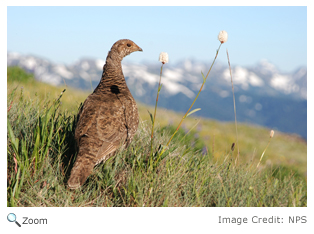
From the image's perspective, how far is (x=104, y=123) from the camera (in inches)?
171

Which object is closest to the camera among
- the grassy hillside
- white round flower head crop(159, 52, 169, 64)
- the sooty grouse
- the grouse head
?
white round flower head crop(159, 52, 169, 64)

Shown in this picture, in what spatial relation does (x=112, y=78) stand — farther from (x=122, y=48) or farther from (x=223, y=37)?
(x=223, y=37)

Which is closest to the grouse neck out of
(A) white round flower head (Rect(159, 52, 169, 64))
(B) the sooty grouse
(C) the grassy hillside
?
(B) the sooty grouse

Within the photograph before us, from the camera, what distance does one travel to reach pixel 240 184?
3814 mm

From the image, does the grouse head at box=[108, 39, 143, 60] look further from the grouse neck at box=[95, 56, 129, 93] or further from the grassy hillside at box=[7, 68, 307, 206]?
the grassy hillside at box=[7, 68, 307, 206]

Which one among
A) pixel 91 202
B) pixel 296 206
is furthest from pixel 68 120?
pixel 296 206

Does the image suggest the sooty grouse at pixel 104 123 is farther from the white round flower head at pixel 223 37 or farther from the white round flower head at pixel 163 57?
the white round flower head at pixel 223 37

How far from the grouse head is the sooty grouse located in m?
0.09

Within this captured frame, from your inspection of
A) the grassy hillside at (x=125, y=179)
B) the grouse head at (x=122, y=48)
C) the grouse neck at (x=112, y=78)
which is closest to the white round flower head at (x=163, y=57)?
the grassy hillside at (x=125, y=179)

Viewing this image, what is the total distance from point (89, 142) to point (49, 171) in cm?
70

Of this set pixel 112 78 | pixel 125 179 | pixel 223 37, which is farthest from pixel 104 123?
pixel 223 37

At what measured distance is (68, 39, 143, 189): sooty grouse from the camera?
12.6 ft

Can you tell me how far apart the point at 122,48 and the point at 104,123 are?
5.74ft
